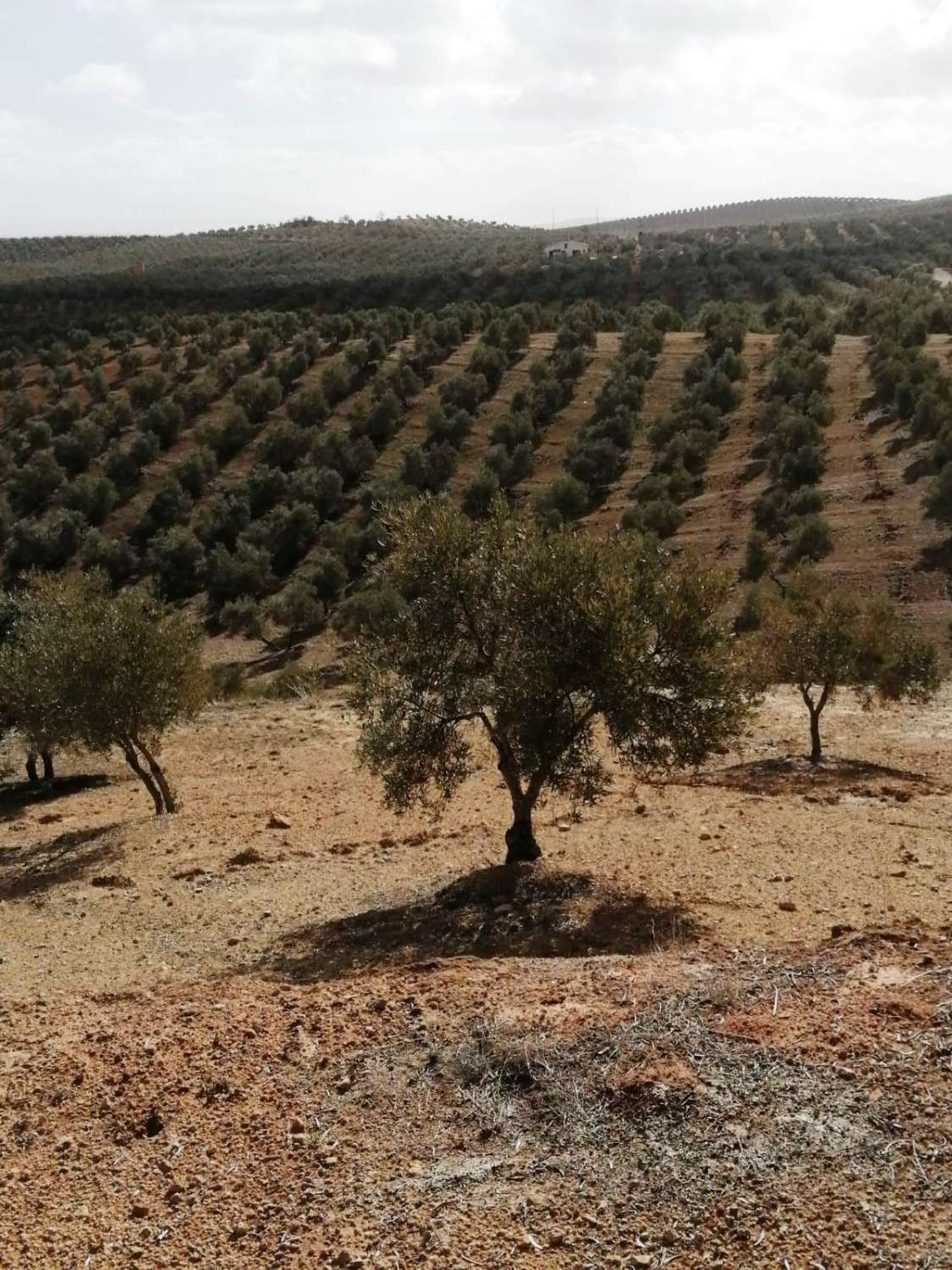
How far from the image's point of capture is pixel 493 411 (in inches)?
2420

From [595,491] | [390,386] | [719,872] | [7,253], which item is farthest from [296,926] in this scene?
[7,253]

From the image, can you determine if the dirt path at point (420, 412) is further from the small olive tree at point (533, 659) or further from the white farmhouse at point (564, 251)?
the white farmhouse at point (564, 251)

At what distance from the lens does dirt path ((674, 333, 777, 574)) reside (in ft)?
146

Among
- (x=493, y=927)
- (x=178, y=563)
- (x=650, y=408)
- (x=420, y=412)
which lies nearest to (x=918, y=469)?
(x=650, y=408)

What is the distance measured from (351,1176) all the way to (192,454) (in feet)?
185

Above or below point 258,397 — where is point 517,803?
below

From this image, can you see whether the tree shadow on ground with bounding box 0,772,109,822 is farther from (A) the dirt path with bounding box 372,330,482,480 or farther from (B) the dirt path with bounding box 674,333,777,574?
(A) the dirt path with bounding box 372,330,482,480

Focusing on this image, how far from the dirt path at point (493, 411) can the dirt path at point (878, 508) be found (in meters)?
18.4

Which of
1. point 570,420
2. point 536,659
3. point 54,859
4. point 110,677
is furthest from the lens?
point 570,420

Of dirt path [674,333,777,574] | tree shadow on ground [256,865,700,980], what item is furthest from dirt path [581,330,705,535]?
tree shadow on ground [256,865,700,980]

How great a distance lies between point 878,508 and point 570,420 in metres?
20.9

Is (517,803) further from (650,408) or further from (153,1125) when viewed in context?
(650,408)

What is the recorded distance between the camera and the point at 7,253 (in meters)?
152

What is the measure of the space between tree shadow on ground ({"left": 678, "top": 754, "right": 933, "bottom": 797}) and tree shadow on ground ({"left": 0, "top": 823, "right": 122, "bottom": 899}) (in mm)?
11849
